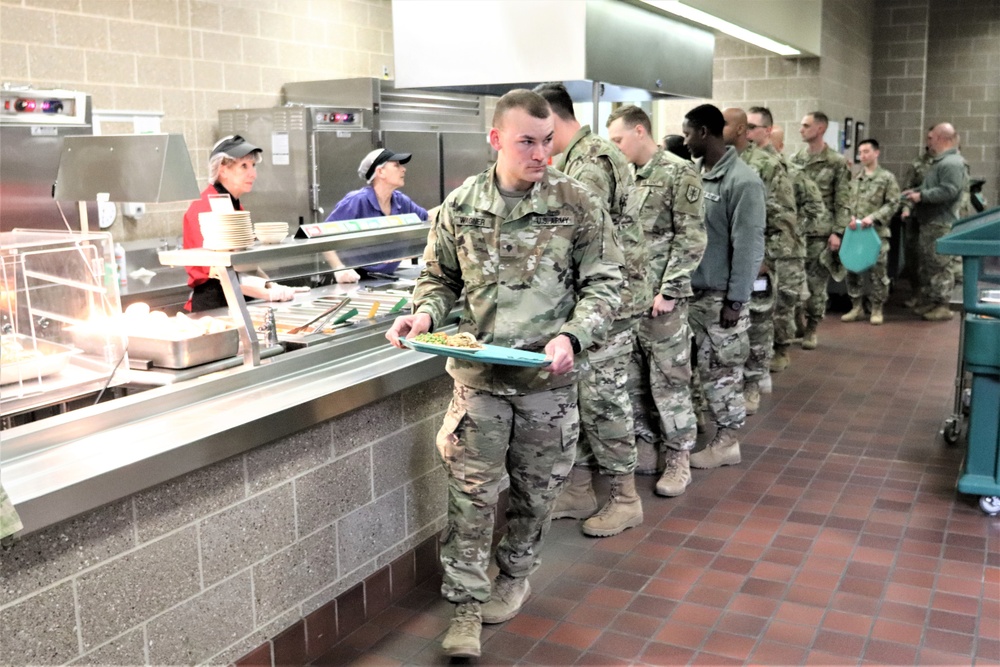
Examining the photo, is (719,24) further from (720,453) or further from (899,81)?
(899,81)

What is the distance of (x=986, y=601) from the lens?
135 inches

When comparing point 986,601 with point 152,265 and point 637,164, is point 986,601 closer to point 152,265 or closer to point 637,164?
point 637,164

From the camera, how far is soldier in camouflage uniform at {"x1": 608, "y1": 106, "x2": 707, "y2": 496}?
450 cm

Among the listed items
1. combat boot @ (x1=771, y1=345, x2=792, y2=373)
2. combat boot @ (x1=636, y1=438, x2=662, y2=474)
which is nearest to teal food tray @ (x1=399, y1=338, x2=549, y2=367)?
combat boot @ (x1=636, y1=438, x2=662, y2=474)

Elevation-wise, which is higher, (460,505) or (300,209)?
(300,209)

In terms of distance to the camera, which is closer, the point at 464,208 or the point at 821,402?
the point at 464,208

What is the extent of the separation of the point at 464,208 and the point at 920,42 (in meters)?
10.2

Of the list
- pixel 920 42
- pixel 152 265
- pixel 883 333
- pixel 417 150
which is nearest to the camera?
pixel 152 265

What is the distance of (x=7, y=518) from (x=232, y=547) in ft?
2.62

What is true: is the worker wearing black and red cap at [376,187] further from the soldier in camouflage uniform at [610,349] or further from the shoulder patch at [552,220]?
the shoulder patch at [552,220]

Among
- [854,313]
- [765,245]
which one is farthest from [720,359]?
[854,313]

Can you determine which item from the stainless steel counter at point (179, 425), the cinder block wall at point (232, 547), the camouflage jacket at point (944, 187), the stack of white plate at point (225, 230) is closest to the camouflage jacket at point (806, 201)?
the camouflage jacket at point (944, 187)

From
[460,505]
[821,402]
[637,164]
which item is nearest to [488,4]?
[637,164]

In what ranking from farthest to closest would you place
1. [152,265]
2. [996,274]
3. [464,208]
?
[152,265] → [996,274] → [464,208]
